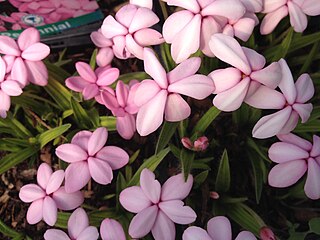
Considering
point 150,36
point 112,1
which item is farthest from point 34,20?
point 150,36

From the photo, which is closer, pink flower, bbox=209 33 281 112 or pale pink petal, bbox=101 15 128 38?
pink flower, bbox=209 33 281 112

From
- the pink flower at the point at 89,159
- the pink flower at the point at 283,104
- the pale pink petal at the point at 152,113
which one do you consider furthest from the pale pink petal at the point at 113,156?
the pink flower at the point at 283,104

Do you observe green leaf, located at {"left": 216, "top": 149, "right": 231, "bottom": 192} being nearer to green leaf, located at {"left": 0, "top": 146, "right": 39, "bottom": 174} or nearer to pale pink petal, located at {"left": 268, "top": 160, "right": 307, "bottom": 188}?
pale pink petal, located at {"left": 268, "top": 160, "right": 307, "bottom": 188}

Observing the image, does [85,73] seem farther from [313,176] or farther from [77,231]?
[313,176]

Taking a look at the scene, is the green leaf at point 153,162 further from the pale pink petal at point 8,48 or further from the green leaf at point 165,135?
the pale pink petal at point 8,48

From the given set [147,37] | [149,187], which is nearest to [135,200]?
[149,187]

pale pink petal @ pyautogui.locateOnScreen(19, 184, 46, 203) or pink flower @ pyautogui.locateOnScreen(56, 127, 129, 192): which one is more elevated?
pink flower @ pyautogui.locateOnScreen(56, 127, 129, 192)

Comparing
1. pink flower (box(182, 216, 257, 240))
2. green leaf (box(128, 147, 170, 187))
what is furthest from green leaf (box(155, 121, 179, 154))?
pink flower (box(182, 216, 257, 240))
